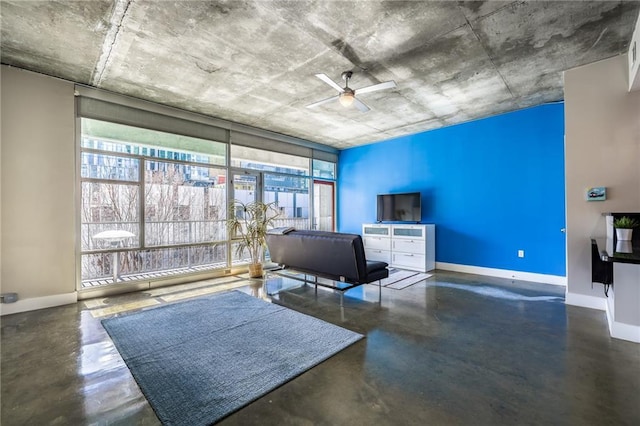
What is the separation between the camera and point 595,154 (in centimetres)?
Result: 340

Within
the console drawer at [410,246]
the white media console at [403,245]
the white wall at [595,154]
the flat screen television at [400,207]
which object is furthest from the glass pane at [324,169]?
the white wall at [595,154]

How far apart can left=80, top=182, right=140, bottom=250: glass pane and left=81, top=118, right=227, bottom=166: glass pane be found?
61 cm

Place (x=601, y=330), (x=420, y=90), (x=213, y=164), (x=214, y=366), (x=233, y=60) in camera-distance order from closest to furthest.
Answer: (x=214, y=366) < (x=601, y=330) < (x=233, y=60) < (x=420, y=90) < (x=213, y=164)

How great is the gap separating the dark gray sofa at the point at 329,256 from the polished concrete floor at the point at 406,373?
424 millimetres

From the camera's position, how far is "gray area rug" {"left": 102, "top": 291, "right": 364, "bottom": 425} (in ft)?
6.00

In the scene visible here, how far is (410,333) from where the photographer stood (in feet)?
9.20

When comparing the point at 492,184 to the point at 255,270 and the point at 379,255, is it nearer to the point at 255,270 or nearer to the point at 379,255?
the point at 379,255

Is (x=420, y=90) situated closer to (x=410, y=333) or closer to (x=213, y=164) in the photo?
(x=410, y=333)

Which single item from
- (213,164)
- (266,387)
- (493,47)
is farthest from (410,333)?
(213,164)

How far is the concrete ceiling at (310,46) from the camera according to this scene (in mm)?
2455

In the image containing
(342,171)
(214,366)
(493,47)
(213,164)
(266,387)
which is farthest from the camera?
(342,171)

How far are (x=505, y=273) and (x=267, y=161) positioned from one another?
17.4 ft

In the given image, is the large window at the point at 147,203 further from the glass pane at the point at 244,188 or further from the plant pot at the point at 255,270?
the plant pot at the point at 255,270

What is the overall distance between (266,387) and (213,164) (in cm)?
440
